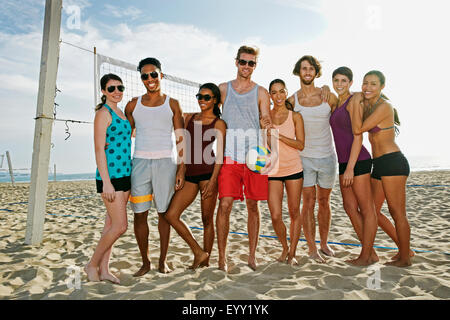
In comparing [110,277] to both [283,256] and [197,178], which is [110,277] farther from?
[283,256]

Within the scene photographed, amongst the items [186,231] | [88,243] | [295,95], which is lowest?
[88,243]

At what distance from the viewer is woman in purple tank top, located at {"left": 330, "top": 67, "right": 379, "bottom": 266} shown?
2693 mm

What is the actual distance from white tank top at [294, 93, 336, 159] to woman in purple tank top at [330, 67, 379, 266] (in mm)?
94

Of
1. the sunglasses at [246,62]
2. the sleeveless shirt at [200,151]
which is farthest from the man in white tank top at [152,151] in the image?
the sunglasses at [246,62]

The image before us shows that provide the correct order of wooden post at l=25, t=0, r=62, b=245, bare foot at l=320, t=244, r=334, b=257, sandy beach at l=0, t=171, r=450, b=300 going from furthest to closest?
1. wooden post at l=25, t=0, r=62, b=245
2. bare foot at l=320, t=244, r=334, b=257
3. sandy beach at l=0, t=171, r=450, b=300

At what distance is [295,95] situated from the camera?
2.96m

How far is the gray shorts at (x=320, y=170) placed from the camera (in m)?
2.84

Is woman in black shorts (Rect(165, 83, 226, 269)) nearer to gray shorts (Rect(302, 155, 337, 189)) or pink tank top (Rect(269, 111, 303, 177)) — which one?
pink tank top (Rect(269, 111, 303, 177))

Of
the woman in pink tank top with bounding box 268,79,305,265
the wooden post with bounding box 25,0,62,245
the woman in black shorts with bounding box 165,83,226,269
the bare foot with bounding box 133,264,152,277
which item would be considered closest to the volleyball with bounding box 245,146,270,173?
the woman in pink tank top with bounding box 268,79,305,265

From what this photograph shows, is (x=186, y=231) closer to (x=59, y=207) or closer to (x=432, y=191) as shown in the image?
(x=59, y=207)

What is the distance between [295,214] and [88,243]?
256cm

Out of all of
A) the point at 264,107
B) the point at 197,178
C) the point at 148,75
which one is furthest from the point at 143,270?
the point at 264,107

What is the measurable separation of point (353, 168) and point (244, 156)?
1053 mm
